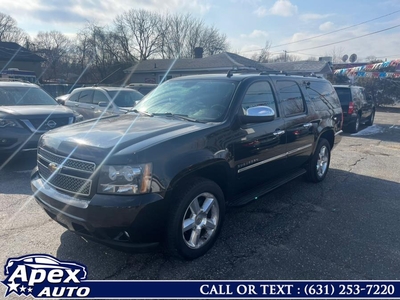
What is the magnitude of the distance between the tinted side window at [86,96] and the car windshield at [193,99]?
21.8 feet

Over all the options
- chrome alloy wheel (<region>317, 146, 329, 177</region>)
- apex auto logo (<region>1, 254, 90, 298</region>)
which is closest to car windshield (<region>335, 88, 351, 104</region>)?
chrome alloy wheel (<region>317, 146, 329, 177</region>)

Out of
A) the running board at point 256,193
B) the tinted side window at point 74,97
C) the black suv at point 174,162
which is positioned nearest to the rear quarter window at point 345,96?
the black suv at point 174,162

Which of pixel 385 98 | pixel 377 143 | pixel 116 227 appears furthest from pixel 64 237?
pixel 385 98

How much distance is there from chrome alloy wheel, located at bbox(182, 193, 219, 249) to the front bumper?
1.17ft

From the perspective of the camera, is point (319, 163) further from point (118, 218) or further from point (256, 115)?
point (118, 218)

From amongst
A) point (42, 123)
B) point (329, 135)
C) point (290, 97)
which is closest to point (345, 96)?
point (329, 135)

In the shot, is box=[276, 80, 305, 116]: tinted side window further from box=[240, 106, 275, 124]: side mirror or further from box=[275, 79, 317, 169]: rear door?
box=[240, 106, 275, 124]: side mirror

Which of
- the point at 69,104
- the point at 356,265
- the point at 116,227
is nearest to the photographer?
the point at 116,227

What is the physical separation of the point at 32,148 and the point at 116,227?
4.40 meters

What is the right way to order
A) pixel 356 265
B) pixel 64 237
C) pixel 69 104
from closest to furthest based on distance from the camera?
pixel 356 265
pixel 64 237
pixel 69 104

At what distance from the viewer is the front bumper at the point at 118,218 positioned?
2531mm

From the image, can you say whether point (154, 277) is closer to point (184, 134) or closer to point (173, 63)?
point (184, 134)

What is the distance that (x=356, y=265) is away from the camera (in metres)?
3.08

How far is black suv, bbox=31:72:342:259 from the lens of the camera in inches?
102
